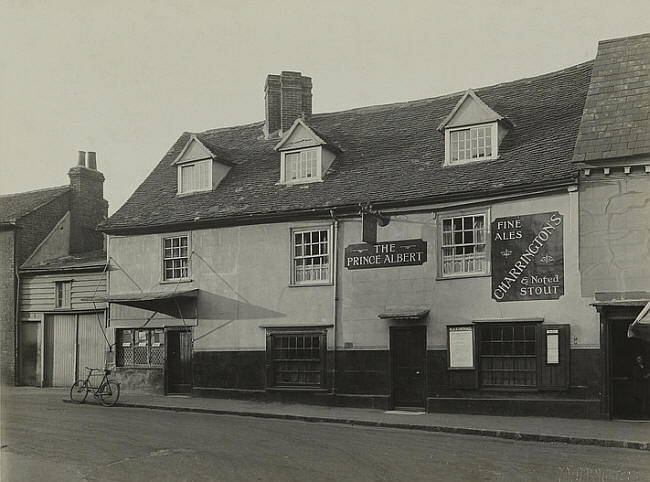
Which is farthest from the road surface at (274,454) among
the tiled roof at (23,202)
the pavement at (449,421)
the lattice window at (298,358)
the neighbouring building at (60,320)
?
the tiled roof at (23,202)

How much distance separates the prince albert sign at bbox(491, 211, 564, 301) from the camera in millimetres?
17172

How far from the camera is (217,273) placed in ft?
72.6

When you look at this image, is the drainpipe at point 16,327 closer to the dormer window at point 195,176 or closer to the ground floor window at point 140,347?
the ground floor window at point 140,347

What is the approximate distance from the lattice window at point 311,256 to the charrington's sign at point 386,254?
2.60 feet

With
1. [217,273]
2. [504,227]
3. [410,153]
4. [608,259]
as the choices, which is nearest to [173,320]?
[217,273]

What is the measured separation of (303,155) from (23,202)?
14176 mm

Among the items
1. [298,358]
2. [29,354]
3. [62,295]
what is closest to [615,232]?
[298,358]

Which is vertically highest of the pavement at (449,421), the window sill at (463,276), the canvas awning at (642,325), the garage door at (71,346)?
the window sill at (463,276)

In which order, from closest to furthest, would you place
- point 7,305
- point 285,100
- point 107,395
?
point 107,395
point 285,100
point 7,305

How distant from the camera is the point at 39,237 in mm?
29125

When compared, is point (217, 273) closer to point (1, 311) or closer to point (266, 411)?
point (266, 411)

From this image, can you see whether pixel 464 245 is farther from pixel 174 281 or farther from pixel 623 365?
pixel 174 281

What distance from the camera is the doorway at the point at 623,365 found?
53.4ft

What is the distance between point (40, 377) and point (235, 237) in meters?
11.2
